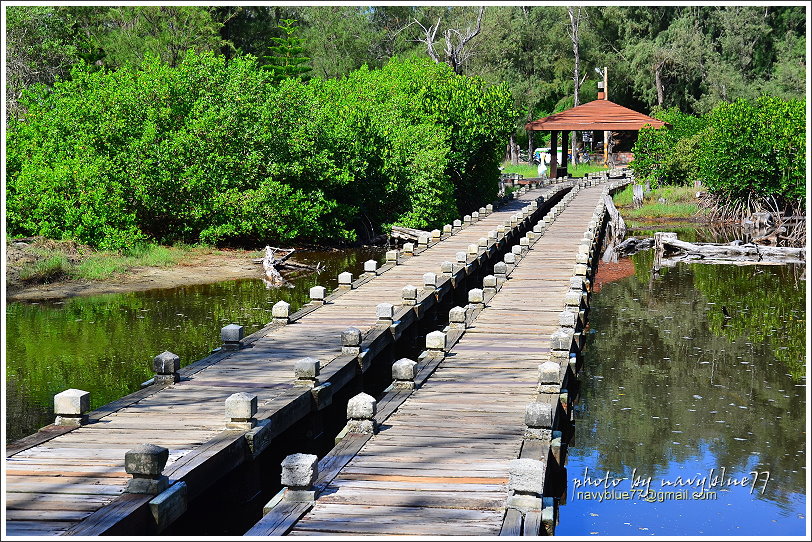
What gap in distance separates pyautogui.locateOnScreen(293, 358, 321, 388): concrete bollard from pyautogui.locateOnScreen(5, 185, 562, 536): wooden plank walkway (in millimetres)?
224

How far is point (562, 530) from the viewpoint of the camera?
12430 millimetres

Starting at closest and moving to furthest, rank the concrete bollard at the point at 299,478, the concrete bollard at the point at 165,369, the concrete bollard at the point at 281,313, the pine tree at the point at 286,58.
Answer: the concrete bollard at the point at 299,478
the concrete bollard at the point at 165,369
the concrete bollard at the point at 281,313
the pine tree at the point at 286,58

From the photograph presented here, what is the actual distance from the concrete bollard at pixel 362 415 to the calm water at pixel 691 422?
2874 millimetres

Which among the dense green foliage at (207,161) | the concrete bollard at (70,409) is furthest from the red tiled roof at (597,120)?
the concrete bollard at (70,409)

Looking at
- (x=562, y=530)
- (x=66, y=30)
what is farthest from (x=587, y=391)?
(x=66, y=30)

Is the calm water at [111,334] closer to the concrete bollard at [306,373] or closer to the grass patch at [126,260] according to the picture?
the grass patch at [126,260]

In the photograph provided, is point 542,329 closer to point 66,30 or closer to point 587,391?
point 587,391

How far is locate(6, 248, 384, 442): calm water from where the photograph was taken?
1755 cm

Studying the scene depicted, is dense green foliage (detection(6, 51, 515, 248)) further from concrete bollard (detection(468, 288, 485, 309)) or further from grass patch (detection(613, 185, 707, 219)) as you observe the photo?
concrete bollard (detection(468, 288, 485, 309))

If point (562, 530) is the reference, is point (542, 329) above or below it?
above

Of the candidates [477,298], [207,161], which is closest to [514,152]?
[207,161]

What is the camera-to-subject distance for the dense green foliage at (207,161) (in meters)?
32.1

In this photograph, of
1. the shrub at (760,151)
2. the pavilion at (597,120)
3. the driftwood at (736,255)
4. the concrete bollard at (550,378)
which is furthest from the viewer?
the pavilion at (597,120)

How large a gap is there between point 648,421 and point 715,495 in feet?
9.77
